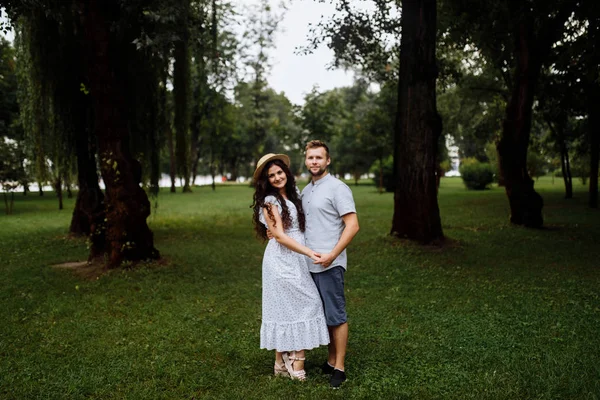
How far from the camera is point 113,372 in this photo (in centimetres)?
496

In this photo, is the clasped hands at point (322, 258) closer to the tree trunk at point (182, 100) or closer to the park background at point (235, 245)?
the park background at point (235, 245)

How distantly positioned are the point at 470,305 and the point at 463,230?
8269 mm

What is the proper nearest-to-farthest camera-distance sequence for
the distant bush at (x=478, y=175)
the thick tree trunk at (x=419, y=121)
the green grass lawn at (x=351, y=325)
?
the green grass lawn at (x=351, y=325) < the thick tree trunk at (x=419, y=121) < the distant bush at (x=478, y=175)

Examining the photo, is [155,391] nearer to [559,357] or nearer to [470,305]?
[559,357]

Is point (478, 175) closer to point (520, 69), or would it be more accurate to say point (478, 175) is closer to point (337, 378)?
point (520, 69)

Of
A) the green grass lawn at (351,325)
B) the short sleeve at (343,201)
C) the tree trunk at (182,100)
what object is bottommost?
the green grass lawn at (351,325)

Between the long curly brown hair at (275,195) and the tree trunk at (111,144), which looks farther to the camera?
the tree trunk at (111,144)

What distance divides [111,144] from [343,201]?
6.51 m

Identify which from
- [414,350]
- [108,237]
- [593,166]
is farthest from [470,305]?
[593,166]

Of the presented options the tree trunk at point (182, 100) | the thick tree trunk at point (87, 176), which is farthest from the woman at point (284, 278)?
the thick tree trunk at point (87, 176)

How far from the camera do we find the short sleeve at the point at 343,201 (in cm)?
434

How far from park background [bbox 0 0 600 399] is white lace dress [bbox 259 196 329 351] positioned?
42 cm

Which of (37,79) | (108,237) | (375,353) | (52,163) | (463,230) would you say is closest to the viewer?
(375,353)

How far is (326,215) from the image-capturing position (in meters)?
4.43
